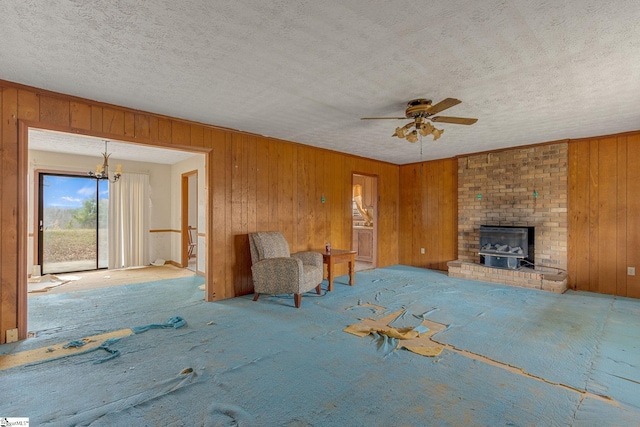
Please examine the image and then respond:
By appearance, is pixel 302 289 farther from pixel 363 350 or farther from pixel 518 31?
pixel 518 31

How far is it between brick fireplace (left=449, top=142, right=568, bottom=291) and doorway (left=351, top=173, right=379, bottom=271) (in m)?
1.90

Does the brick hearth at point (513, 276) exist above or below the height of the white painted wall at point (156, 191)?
below

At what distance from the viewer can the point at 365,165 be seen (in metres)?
6.47

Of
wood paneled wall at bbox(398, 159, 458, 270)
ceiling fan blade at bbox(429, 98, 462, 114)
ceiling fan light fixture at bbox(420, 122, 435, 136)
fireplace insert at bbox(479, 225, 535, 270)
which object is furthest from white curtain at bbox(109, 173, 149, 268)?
fireplace insert at bbox(479, 225, 535, 270)

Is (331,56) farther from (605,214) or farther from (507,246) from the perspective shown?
(605,214)

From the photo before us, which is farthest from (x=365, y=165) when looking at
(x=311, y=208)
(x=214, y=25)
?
(x=214, y=25)

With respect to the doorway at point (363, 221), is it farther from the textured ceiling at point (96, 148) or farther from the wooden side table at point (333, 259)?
the textured ceiling at point (96, 148)

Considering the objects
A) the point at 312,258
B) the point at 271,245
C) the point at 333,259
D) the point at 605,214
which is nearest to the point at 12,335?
the point at 271,245

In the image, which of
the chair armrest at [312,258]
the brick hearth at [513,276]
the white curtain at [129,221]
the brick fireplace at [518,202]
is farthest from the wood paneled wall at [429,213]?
the white curtain at [129,221]

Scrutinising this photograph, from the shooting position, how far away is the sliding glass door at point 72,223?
609cm

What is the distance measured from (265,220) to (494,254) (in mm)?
4062

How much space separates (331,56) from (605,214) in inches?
198

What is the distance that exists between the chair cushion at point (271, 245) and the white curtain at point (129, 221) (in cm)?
410

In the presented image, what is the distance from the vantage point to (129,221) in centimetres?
679
